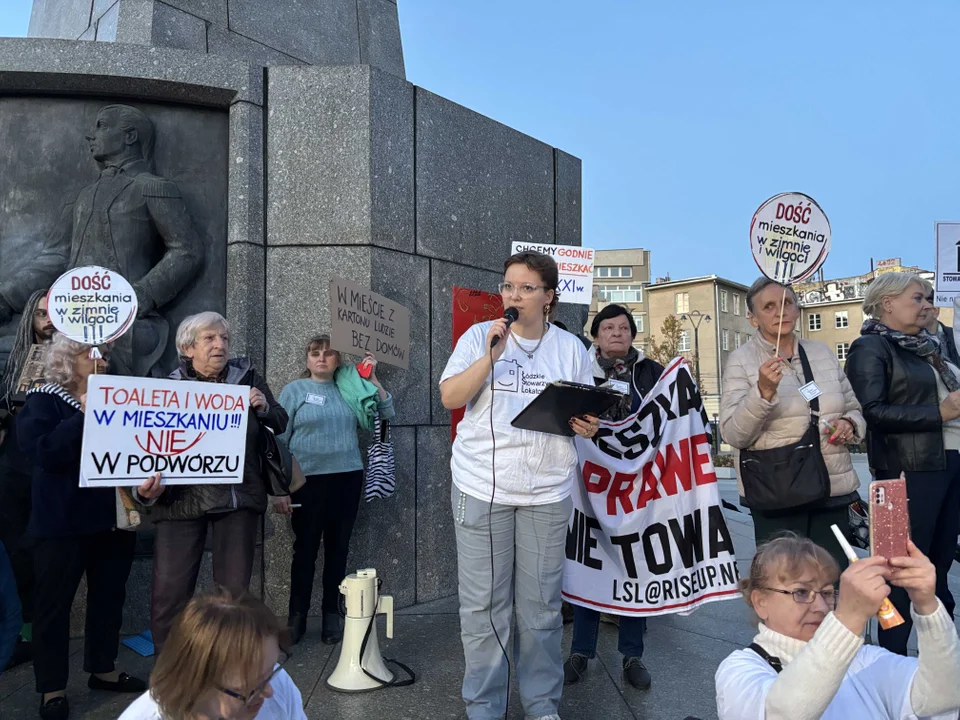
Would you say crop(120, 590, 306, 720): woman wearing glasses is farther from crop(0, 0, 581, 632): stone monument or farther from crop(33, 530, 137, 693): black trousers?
crop(0, 0, 581, 632): stone monument

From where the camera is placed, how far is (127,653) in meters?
4.50

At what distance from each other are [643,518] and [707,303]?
70168mm

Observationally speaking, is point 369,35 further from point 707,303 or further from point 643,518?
point 707,303

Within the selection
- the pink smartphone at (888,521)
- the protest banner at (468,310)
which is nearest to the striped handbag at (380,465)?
the protest banner at (468,310)

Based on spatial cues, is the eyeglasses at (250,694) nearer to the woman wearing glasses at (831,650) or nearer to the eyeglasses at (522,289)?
the woman wearing glasses at (831,650)

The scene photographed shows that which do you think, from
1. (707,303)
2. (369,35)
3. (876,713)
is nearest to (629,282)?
(707,303)

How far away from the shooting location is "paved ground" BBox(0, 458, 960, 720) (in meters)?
3.61

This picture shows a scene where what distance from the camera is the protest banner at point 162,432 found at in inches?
130

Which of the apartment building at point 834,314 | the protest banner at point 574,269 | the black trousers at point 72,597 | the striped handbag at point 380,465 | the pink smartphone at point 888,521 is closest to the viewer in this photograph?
the pink smartphone at point 888,521

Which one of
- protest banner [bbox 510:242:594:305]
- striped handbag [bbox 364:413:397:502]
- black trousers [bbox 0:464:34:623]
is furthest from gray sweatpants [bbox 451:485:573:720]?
protest banner [bbox 510:242:594:305]

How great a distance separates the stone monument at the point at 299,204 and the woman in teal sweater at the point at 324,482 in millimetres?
350

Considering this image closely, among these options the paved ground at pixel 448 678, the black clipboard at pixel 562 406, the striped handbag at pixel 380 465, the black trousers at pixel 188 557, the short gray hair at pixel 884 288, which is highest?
the short gray hair at pixel 884 288

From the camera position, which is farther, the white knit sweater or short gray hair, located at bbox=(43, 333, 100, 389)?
short gray hair, located at bbox=(43, 333, 100, 389)

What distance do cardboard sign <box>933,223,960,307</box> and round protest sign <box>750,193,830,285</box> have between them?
9.10ft
